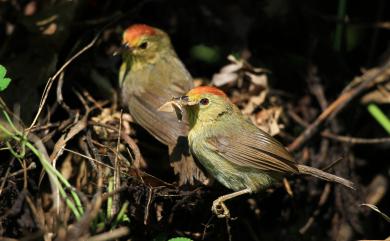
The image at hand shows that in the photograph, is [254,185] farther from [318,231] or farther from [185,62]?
[185,62]

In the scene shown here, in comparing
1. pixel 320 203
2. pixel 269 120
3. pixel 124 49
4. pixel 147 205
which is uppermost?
pixel 124 49

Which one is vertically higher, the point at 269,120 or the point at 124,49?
the point at 124,49

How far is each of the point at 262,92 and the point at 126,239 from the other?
164 centimetres

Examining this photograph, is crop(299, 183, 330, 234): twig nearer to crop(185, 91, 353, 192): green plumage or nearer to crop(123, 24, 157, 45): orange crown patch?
crop(185, 91, 353, 192): green plumage

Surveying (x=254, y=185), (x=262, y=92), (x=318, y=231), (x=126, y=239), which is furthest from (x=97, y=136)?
(x=318, y=231)

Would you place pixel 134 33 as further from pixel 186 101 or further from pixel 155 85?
pixel 186 101

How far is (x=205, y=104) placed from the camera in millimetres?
3436

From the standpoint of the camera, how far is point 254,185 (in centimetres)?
337

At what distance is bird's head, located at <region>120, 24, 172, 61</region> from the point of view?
405 centimetres

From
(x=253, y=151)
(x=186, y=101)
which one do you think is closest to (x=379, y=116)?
(x=253, y=151)

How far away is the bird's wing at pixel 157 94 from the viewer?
11.9ft

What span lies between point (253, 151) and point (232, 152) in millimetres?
129

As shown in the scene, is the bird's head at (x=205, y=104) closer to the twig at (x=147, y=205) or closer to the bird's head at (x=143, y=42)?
the twig at (x=147, y=205)

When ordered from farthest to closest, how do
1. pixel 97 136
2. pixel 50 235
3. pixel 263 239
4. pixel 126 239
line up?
pixel 263 239 < pixel 97 136 < pixel 126 239 < pixel 50 235
